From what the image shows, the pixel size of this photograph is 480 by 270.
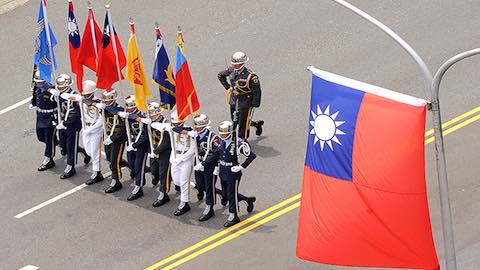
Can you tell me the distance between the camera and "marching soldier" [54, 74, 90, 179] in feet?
90.6

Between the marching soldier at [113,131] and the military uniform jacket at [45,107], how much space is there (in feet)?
4.41

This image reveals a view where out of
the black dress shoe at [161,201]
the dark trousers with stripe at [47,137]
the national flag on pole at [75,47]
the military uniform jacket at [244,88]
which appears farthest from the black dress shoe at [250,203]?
the dark trousers with stripe at [47,137]

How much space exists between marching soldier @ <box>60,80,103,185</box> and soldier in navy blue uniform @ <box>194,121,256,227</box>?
8.40 ft

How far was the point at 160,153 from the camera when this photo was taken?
86.1 ft

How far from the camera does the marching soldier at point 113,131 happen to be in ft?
88.1

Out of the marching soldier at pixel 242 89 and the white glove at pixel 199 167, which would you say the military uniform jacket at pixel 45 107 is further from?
the white glove at pixel 199 167

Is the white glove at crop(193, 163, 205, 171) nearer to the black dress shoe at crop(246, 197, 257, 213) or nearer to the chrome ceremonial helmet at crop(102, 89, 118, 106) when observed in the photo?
the black dress shoe at crop(246, 197, 257, 213)

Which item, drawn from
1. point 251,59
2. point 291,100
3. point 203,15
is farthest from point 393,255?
point 203,15

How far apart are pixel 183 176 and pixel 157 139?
3.00ft

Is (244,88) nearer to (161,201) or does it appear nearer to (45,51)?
(161,201)

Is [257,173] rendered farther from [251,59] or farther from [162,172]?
[251,59]


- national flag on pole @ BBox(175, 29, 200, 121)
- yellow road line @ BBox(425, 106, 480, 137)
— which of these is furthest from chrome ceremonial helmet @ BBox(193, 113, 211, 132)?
yellow road line @ BBox(425, 106, 480, 137)

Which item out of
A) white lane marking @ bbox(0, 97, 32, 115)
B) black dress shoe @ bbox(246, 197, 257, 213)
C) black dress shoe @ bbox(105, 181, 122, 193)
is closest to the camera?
black dress shoe @ bbox(246, 197, 257, 213)

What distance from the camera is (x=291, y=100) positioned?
2909cm
